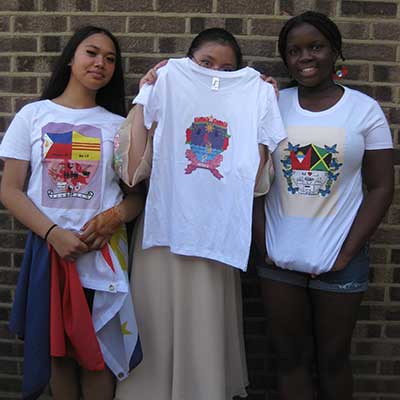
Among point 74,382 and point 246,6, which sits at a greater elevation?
point 246,6

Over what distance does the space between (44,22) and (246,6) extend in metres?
1.06

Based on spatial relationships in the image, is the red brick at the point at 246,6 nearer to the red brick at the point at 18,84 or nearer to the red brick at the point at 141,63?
the red brick at the point at 141,63

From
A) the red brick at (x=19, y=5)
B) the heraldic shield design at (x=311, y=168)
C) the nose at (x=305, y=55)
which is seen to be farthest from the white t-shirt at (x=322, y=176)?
the red brick at (x=19, y=5)

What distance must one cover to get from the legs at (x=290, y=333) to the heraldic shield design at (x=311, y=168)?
45 centimetres

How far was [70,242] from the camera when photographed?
2434 millimetres

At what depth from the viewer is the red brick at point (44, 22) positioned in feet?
9.89

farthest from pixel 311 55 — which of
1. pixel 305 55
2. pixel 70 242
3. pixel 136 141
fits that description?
pixel 70 242

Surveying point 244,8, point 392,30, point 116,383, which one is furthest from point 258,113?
point 116,383

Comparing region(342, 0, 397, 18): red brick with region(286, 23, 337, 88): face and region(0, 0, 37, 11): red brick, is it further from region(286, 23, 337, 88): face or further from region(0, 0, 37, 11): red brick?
region(0, 0, 37, 11): red brick

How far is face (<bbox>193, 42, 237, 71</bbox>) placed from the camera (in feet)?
8.20

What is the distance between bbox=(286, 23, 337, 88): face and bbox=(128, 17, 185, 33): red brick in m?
0.70

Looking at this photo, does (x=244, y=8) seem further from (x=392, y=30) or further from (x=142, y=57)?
(x=392, y=30)

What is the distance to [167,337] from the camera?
263 centimetres

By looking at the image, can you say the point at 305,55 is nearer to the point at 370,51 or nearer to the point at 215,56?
the point at 215,56
